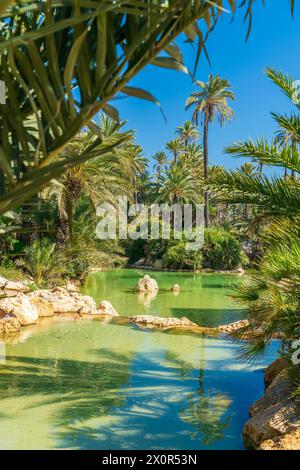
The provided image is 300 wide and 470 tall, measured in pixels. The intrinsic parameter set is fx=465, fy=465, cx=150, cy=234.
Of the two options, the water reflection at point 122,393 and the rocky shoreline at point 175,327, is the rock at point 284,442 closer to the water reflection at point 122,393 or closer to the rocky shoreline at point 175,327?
the rocky shoreline at point 175,327

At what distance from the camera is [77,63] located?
3.29 feet

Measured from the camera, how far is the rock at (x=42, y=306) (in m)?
12.9

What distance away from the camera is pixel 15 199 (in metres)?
0.95

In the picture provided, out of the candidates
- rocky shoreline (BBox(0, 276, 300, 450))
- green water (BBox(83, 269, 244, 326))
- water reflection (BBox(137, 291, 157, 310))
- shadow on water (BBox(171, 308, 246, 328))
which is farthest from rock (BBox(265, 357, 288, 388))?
water reflection (BBox(137, 291, 157, 310))

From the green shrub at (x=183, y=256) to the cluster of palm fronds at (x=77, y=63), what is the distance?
98.8ft

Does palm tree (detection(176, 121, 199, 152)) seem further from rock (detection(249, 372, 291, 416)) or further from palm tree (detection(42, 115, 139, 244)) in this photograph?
rock (detection(249, 372, 291, 416))

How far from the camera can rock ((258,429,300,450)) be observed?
438 cm

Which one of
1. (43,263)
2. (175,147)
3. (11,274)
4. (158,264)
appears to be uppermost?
(175,147)

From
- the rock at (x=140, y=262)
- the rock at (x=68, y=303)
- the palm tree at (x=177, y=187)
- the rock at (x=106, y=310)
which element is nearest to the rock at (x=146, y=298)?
the rock at (x=106, y=310)

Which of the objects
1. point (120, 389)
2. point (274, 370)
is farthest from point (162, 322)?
point (274, 370)

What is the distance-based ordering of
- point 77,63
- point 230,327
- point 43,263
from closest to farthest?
point 77,63 → point 230,327 → point 43,263

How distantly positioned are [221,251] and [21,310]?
21483 mm

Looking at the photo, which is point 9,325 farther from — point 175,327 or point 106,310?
point 175,327

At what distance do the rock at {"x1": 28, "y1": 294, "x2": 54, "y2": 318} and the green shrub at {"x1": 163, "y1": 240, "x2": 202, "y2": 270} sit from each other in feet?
60.3
